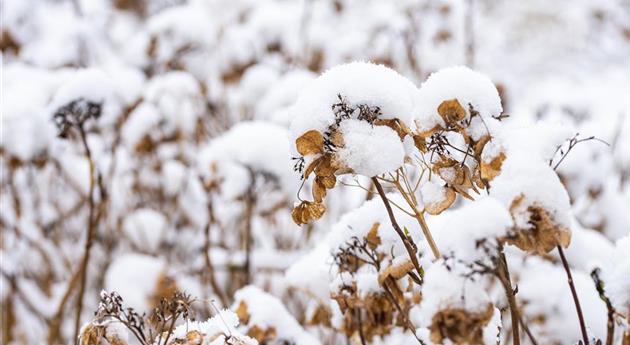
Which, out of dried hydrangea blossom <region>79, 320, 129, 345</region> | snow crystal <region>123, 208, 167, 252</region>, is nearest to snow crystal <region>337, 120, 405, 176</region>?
dried hydrangea blossom <region>79, 320, 129, 345</region>

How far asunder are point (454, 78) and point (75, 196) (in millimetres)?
4123

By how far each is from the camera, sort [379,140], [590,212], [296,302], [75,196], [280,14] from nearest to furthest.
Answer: [379,140] < [296,302] < [590,212] < [75,196] < [280,14]

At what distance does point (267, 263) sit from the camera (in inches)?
116

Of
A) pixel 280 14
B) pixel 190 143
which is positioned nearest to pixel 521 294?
pixel 190 143

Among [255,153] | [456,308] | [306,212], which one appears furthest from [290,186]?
[456,308]

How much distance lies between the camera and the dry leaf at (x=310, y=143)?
1.07 metres

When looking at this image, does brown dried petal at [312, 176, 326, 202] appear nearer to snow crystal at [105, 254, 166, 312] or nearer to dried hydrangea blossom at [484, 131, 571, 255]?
dried hydrangea blossom at [484, 131, 571, 255]

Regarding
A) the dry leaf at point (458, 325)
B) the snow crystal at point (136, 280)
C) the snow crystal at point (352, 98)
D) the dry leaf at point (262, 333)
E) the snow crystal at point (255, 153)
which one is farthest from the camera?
the snow crystal at point (136, 280)

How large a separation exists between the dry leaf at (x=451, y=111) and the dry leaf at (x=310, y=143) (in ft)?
0.73

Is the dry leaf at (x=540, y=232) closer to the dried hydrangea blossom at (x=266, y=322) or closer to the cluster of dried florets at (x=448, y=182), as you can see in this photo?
the cluster of dried florets at (x=448, y=182)

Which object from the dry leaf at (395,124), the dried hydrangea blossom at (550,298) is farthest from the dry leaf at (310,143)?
the dried hydrangea blossom at (550,298)

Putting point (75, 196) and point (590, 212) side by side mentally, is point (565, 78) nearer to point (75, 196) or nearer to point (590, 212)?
point (590, 212)

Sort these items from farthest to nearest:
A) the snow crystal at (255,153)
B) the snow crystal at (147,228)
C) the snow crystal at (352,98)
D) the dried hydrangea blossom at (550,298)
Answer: the snow crystal at (147,228), the snow crystal at (255,153), the dried hydrangea blossom at (550,298), the snow crystal at (352,98)

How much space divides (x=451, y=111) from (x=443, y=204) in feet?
0.59
